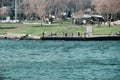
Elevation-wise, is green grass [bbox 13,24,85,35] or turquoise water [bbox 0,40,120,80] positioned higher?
turquoise water [bbox 0,40,120,80]

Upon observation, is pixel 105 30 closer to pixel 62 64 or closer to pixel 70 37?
pixel 70 37

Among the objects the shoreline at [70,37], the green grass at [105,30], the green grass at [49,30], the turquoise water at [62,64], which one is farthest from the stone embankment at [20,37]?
the turquoise water at [62,64]

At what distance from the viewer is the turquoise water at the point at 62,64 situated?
43.7m

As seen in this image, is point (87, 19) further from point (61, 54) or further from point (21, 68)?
point (21, 68)

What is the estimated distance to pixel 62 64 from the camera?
52.5m

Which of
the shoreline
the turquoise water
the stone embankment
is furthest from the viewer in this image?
the stone embankment

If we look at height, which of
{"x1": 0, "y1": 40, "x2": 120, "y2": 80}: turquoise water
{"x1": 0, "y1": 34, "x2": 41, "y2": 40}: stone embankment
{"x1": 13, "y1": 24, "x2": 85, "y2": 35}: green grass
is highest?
{"x1": 0, "y1": 40, "x2": 120, "y2": 80}: turquoise water

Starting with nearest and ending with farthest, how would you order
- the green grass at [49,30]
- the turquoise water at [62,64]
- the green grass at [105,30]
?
1. the turquoise water at [62,64]
2. the green grass at [105,30]
3. the green grass at [49,30]

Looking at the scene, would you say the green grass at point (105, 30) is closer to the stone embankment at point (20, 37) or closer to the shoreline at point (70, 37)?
the shoreline at point (70, 37)

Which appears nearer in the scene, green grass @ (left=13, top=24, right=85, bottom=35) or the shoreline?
the shoreline

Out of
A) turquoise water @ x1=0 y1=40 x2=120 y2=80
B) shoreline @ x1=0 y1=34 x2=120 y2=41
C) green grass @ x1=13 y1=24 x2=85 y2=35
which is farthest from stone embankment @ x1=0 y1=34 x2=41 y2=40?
turquoise water @ x1=0 y1=40 x2=120 y2=80

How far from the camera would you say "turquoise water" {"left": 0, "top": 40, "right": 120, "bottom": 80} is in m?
43.7

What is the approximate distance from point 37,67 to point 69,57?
34.8 feet

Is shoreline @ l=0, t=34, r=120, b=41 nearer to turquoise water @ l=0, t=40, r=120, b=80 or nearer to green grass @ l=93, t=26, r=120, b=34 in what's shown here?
green grass @ l=93, t=26, r=120, b=34
